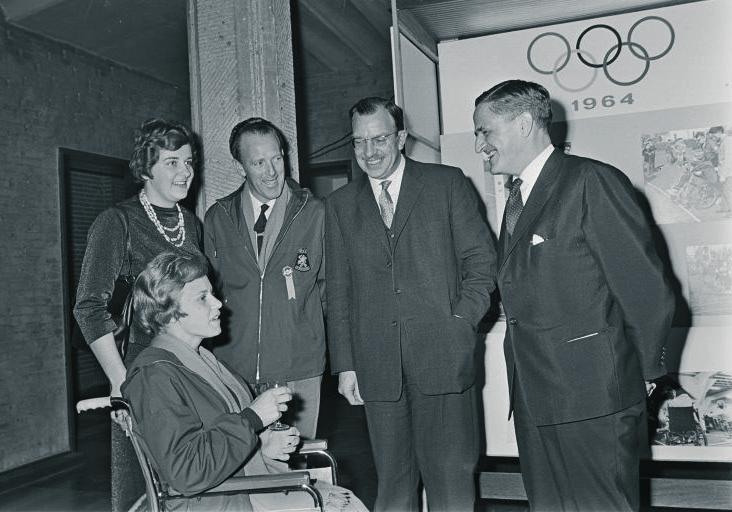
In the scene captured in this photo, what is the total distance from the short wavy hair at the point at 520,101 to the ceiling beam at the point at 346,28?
516 cm

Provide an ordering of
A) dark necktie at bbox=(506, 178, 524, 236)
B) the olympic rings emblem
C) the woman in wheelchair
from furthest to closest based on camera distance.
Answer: the olympic rings emblem < dark necktie at bbox=(506, 178, 524, 236) < the woman in wheelchair

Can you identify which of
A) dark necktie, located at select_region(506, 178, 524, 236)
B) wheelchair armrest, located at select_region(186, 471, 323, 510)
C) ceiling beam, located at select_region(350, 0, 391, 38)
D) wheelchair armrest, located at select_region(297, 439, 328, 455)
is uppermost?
ceiling beam, located at select_region(350, 0, 391, 38)

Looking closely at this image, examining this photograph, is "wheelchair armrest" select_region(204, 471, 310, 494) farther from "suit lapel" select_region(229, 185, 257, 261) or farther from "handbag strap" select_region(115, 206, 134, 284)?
"suit lapel" select_region(229, 185, 257, 261)

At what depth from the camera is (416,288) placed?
2650mm

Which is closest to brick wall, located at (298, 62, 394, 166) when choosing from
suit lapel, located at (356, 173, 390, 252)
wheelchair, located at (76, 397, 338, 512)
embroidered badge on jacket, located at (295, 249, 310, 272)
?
embroidered badge on jacket, located at (295, 249, 310, 272)

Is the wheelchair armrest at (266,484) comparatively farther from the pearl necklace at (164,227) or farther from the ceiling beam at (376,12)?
the ceiling beam at (376,12)

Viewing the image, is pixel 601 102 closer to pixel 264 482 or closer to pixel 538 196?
pixel 538 196

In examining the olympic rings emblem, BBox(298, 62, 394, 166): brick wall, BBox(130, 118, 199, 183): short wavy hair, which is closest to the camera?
BBox(130, 118, 199, 183): short wavy hair

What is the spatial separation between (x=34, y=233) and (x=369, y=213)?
14.1 feet

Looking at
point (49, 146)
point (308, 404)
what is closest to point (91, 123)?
point (49, 146)

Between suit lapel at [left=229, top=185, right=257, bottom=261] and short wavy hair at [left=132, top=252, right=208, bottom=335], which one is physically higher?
suit lapel at [left=229, top=185, right=257, bottom=261]

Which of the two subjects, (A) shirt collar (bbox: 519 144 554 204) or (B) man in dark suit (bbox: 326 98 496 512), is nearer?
(A) shirt collar (bbox: 519 144 554 204)

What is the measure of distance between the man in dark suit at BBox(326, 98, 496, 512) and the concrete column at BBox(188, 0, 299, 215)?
116 centimetres

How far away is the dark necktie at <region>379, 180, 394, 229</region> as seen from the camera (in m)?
2.74
